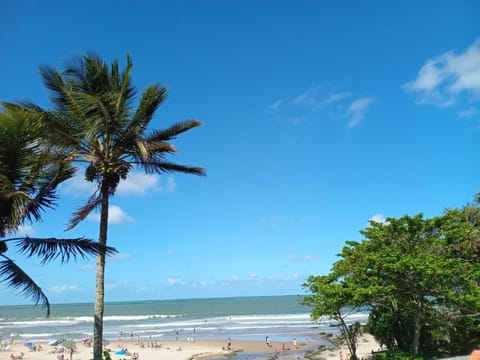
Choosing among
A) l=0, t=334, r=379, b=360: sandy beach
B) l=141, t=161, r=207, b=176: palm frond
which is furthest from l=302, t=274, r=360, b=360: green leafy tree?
l=0, t=334, r=379, b=360: sandy beach

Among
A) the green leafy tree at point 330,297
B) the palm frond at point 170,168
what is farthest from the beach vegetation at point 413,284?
the palm frond at point 170,168

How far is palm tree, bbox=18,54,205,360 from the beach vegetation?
826 cm

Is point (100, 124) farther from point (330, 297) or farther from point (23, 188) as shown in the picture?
point (330, 297)

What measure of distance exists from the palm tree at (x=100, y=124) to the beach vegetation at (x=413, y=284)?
8259mm

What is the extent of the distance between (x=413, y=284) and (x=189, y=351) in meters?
23.0

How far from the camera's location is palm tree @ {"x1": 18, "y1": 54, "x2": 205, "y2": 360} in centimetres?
912

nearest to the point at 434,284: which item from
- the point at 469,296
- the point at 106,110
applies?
the point at 469,296

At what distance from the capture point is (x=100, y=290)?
29.3 ft

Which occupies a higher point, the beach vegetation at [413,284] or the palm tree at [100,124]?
the palm tree at [100,124]

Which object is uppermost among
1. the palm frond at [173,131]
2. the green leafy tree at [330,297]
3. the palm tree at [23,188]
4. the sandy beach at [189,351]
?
the palm frond at [173,131]

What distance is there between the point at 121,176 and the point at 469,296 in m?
10.8

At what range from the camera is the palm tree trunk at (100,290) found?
28.3 feet

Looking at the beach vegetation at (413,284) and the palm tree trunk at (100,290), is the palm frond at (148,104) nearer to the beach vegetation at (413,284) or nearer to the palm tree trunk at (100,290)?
the palm tree trunk at (100,290)

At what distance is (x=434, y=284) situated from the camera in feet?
42.5
